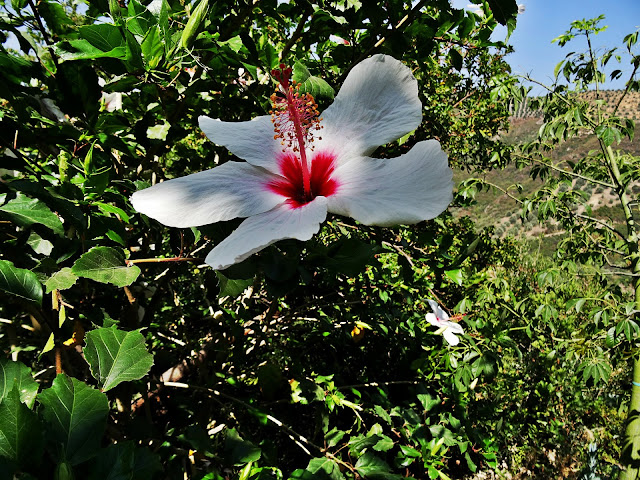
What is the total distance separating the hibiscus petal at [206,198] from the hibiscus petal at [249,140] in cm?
5

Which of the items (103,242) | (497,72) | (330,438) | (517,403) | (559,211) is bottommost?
(517,403)

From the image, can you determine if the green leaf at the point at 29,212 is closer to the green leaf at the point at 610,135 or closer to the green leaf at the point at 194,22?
the green leaf at the point at 194,22

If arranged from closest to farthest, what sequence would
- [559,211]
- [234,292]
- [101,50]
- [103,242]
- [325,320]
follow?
[234,292], [101,50], [103,242], [325,320], [559,211]

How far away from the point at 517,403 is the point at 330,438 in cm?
248

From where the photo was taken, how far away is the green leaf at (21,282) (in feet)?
2.23

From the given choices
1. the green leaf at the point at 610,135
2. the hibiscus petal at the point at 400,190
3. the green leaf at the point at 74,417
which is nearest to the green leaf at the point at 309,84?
the hibiscus petal at the point at 400,190

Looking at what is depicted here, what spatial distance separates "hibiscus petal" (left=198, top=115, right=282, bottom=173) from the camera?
2.30 ft

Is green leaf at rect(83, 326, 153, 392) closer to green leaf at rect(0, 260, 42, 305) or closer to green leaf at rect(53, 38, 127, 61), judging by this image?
green leaf at rect(0, 260, 42, 305)

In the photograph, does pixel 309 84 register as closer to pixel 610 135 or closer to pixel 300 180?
pixel 300 180

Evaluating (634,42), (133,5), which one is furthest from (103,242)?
(634,42)

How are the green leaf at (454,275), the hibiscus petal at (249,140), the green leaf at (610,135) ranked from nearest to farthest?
the hibiscus petal at (249,140) < the green leaf at (454,275) < the green leaf at (610,135)

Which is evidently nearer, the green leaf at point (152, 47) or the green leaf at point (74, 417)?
the green leaf at point (74, 417)

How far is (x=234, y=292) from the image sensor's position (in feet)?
2.01

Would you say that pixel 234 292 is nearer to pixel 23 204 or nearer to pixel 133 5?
pixel 23 204
